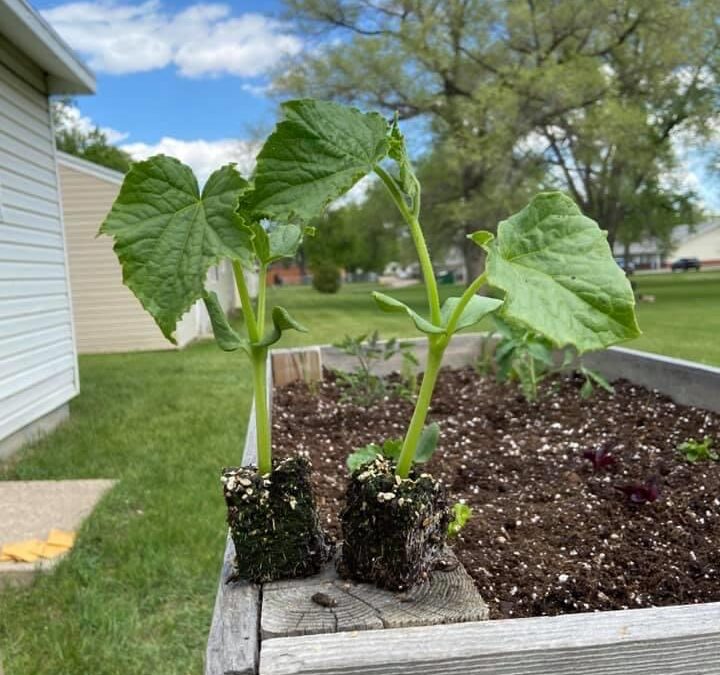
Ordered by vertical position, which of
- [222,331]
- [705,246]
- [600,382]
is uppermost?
[705,246]

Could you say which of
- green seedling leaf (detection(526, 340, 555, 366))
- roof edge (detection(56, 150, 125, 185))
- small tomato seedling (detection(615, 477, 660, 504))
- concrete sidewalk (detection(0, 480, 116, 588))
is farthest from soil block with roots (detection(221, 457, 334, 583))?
roof edge (detection(56, 150, 125, 185))

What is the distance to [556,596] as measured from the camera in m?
1.30

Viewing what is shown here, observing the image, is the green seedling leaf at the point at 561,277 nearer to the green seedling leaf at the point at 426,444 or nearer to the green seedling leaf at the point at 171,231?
the green seedling leaf at the point at 171,231

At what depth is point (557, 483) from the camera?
202 centimetres

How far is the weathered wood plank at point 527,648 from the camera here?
34.4 inches

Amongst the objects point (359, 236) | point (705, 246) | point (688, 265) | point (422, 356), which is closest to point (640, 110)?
point (422, 356)

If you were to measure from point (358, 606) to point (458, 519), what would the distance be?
0.57 m

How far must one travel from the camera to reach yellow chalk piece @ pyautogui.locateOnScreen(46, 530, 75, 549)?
9.11 feet

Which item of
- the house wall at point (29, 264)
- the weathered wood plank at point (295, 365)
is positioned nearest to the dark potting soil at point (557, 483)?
the weathered wood plank at point (295, 365)

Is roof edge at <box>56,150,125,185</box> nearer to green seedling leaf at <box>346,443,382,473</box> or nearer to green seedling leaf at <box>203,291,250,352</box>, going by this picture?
green seedling leaf at <box>346,443,382,473</box>

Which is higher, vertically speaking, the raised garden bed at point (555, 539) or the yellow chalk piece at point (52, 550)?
the raised garden bed at point (555, 539)

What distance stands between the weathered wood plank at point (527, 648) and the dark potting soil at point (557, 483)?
311 mm

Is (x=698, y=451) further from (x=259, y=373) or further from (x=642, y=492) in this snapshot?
(x=259, y=373)

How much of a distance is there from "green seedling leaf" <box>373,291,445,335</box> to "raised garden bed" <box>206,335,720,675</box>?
440mm
